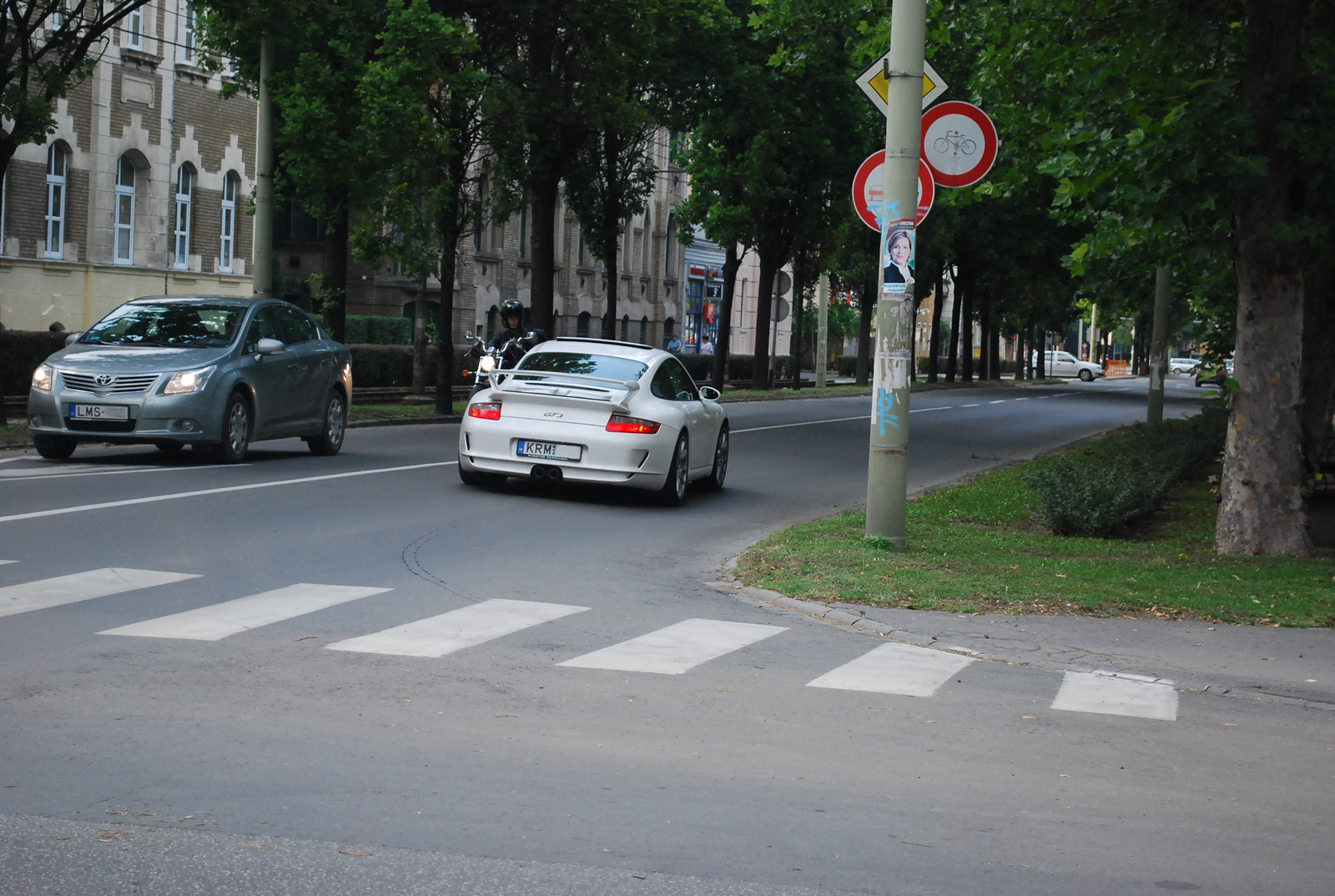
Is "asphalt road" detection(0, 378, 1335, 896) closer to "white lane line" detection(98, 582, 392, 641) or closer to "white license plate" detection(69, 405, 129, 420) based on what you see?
"white lane line" detection(98, 582, 392, 641)

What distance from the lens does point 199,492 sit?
14133 millimetres

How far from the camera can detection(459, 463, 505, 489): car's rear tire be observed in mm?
15938

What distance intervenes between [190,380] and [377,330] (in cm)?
3302

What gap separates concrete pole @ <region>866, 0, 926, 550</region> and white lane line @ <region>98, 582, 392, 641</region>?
420cm

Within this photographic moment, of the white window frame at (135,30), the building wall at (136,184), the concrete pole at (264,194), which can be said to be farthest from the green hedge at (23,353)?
the white window frame at (135,30)

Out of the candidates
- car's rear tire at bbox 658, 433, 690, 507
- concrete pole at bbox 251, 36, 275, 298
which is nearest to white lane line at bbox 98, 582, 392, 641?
car's rear tire at bbox 658, 433, 690, 507

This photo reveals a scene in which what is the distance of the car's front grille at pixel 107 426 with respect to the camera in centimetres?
1597

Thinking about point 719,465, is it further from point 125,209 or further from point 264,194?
point 125,209

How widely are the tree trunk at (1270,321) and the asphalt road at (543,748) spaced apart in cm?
460

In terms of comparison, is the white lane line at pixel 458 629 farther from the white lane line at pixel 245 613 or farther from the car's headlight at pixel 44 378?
the car's headlight at pixel 44 378

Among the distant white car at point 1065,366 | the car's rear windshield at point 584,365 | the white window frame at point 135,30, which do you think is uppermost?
the white window frame at point 135,30

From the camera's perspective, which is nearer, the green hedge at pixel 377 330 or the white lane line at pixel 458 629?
the white lane line at pixel 458 629

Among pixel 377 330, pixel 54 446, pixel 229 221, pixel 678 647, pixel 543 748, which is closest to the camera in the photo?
pixel 543 748

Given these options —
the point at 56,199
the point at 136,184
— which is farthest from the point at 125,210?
the point at 56,199
